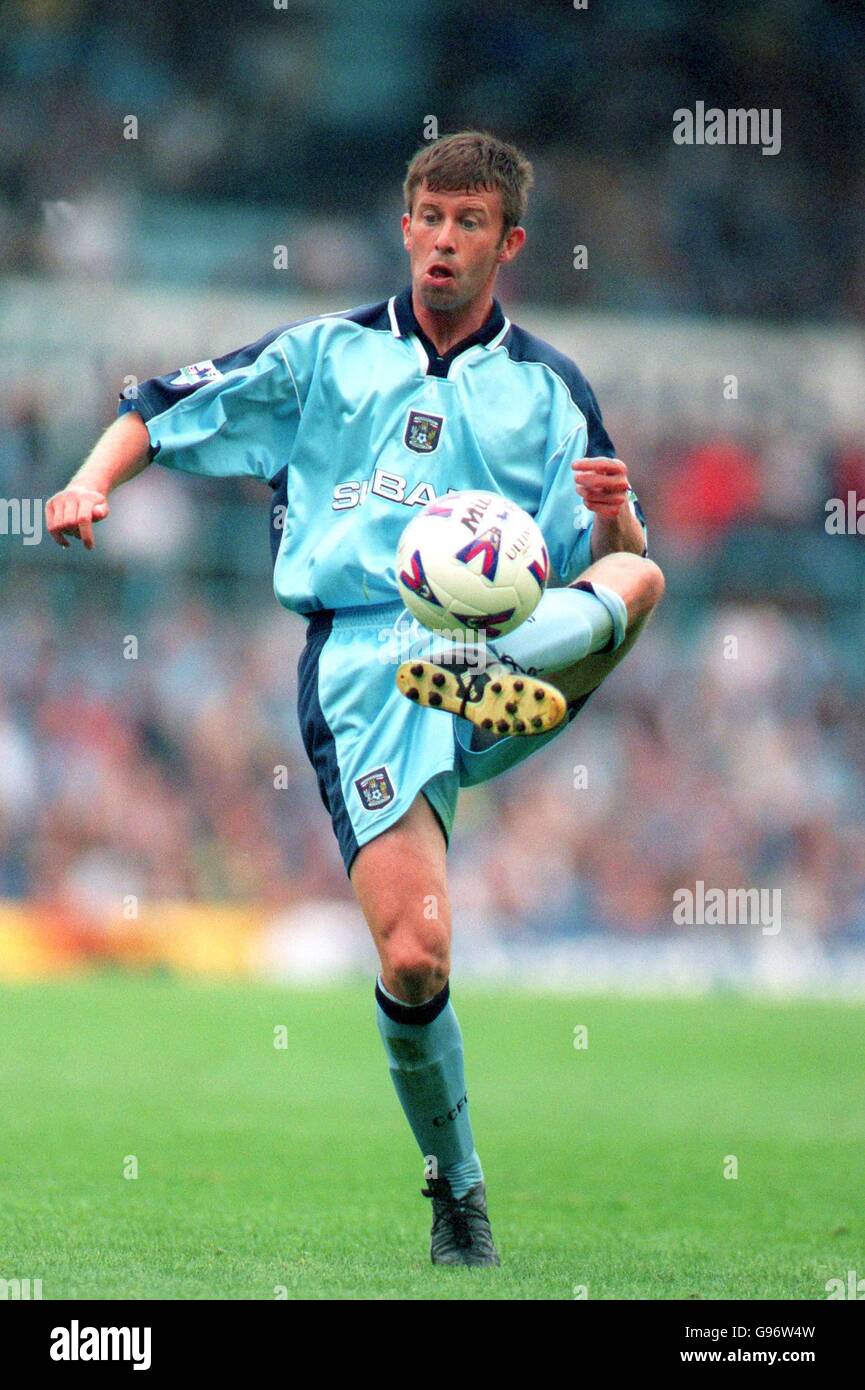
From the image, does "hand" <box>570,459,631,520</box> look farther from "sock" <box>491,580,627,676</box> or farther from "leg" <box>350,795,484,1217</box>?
"leg" <box>350,795,484,1217</box>

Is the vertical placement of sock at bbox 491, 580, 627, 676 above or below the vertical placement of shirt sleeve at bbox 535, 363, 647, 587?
below

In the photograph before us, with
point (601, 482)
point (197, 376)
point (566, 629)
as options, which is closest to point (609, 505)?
point (601, 482)

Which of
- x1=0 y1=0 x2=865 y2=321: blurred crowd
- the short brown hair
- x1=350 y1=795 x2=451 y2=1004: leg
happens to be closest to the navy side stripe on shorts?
x1=350 y1=795 x2=451 y2=1004: leg

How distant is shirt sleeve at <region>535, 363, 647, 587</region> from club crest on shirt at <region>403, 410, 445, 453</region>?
32 centimetres

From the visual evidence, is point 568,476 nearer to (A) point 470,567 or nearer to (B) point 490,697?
(A) point 470,567

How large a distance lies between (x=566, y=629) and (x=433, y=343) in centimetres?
108

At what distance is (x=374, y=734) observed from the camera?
18.5 ft

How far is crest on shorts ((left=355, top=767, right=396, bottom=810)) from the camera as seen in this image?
18.1 ft

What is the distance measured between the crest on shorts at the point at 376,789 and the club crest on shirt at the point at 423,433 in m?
0.92

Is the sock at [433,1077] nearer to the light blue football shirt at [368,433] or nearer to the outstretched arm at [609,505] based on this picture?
the light blue football shirt at [368,433]

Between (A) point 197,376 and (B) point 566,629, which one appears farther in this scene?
(A) point 197,376

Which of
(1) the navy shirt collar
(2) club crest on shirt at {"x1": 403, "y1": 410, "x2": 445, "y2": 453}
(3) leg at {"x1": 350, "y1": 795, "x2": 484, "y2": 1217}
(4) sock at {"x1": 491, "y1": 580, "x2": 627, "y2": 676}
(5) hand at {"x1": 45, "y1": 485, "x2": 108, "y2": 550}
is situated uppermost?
(1) the navy shirt collar
